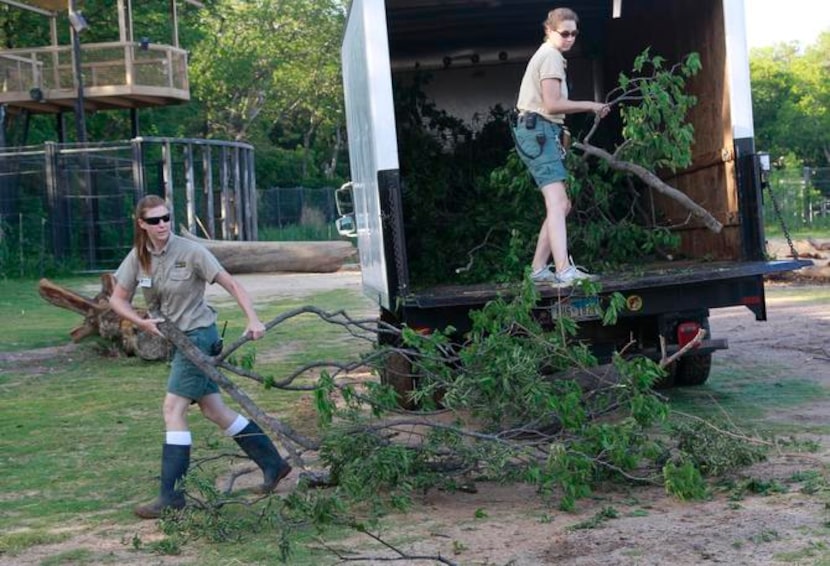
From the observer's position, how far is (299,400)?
10391 millimetres

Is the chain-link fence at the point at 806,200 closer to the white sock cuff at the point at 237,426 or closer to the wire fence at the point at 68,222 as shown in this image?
the wire fence at the point at 68,222

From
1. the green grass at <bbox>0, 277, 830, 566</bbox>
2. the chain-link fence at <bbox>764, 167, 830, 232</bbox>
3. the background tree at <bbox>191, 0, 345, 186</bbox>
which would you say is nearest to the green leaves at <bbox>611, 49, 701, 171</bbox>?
the green grass at <bbox>0, 277, 830, 566</bbox>

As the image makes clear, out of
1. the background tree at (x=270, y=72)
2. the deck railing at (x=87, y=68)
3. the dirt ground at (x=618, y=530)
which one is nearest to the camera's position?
the dirt ground at (x=618, y=530)

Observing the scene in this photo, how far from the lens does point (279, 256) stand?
2748 centimetres

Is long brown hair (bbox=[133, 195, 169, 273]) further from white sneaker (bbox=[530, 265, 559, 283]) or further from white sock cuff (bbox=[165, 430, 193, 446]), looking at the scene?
A: white sneaker (bbox=[530, 265, 559, 283])

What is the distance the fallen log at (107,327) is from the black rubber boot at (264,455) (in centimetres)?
476

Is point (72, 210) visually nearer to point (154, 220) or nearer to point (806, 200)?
point (806, 200)

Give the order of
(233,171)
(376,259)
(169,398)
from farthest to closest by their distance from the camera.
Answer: (233,171)
(376,259)
(169,398)

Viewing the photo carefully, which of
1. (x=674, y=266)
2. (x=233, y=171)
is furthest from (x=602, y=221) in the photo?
(x=233, y=171)

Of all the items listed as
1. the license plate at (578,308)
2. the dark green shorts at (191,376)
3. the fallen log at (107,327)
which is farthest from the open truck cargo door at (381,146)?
the fallen log at (107,327)

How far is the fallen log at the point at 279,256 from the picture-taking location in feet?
89.8

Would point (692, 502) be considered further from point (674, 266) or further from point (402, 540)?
point (674, 266)

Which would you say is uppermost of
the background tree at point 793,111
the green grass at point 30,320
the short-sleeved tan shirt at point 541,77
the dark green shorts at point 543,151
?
the background tree at point 793,111

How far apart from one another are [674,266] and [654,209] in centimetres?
121
